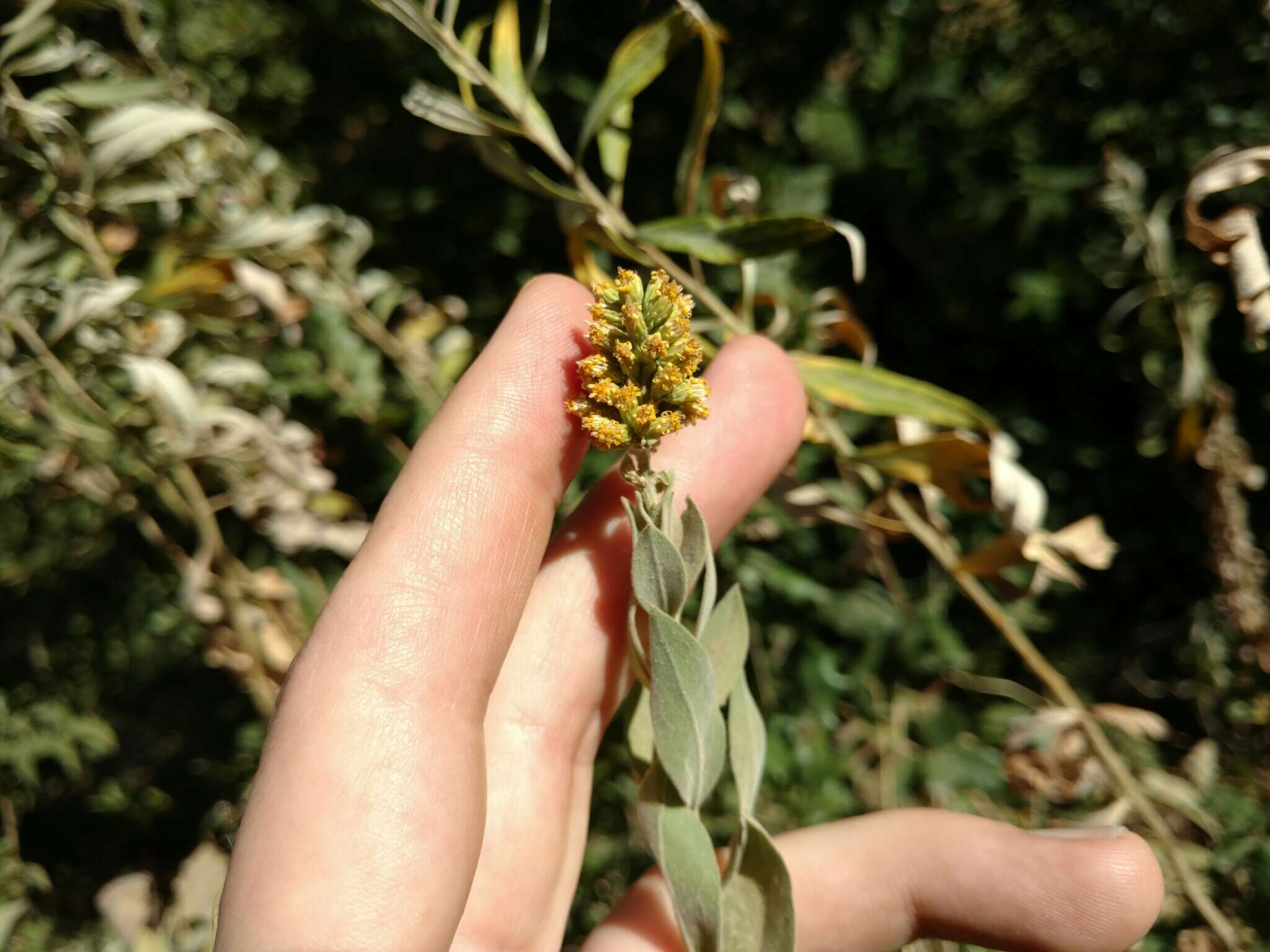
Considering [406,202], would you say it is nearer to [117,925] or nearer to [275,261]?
[275,261]

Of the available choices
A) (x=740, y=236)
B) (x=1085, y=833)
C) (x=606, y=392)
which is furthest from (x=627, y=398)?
(x=1085, y=833)

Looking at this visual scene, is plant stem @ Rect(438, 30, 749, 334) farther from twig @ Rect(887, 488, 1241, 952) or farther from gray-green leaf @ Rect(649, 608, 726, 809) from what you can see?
gray-green leaf @ Rect(649, 608, 726, 809)

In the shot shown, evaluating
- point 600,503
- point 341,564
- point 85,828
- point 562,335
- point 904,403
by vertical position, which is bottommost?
point 85,828

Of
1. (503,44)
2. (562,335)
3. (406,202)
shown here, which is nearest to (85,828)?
(406,202)

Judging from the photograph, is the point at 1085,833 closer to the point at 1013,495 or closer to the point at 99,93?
the point at 1013,495

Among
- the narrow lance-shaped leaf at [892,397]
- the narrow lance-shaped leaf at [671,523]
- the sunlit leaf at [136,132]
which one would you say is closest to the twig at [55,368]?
the sunlit leaf at [136,132]

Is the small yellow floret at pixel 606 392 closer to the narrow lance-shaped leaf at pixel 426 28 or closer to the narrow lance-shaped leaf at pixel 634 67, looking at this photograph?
the narrow lance-shaped leaf at pixel 634 67

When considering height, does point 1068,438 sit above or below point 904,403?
below
